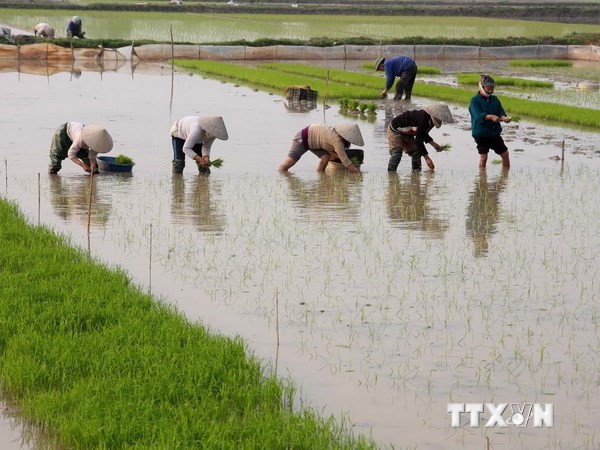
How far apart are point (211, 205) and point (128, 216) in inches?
28.0

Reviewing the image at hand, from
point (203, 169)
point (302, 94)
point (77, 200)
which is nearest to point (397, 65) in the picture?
point (302, 94)

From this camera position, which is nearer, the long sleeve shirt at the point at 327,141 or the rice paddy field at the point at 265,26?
the long sleeve shirt at the point at 327,141

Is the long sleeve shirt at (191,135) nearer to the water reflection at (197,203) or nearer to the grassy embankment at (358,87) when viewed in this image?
the water reflection at (197,203)

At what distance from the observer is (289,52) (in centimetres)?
2592

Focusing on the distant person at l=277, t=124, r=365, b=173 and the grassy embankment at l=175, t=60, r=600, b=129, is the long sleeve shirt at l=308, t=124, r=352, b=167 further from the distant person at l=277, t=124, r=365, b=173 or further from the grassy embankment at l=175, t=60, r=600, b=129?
the grassy embankment at l=175, t=60, r=600, b=129

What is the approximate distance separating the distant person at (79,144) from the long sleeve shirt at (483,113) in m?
3.19

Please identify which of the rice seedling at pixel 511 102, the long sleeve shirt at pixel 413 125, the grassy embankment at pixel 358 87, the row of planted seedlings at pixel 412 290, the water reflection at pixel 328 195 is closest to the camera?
the row of planted seedlings at pixel 412 290

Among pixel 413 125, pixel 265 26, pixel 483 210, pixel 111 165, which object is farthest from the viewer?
pixel 265 26

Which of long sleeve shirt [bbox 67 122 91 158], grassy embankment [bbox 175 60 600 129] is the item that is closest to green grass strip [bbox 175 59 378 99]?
grassy embankment [bbox 175 60 600 129]

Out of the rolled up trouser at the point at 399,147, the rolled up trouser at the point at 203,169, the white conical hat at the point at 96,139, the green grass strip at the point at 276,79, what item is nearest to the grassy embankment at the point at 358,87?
the green grass strip at the point at 276,79

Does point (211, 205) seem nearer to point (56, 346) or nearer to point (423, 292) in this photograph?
point (423, 292)

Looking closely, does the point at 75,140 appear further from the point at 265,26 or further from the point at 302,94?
the point at 265,26

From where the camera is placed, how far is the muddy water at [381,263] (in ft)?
14.2

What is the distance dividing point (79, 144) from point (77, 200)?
69cm
